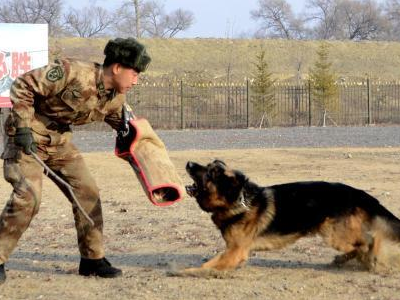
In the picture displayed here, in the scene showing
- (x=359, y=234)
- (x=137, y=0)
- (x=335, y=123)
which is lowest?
(x=359, y=234)

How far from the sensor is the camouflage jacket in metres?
5.91

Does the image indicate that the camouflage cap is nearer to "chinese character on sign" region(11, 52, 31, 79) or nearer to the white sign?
the white sign

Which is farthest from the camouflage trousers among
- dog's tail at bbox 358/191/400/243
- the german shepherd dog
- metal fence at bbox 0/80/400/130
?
metal fence at bbox 0/80/400/130

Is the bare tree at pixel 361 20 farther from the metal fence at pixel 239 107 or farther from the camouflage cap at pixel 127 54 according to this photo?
the camouflage cap at pixel 127 54

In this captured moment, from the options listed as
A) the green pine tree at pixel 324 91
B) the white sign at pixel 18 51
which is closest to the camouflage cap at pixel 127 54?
the white sign at pixel 18 51

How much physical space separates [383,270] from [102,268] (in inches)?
87.1

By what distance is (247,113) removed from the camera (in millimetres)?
30422

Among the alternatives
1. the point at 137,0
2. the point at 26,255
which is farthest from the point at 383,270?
the point at 137,0

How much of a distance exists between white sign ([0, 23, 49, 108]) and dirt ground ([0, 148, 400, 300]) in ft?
39.7

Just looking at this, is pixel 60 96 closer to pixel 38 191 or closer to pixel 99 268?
pixel 38 191

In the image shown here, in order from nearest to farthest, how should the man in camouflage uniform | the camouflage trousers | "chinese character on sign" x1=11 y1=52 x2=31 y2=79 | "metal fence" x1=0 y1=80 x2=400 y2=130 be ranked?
the man in camouflage uniform < the camouflage trousers < "chinese character on sign" x1=11 y1=52 x2=31 y2=79 < "metal fence" x1=0 y1=80 x2=400 y2=130

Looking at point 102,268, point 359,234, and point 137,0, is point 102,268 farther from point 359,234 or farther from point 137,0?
point 137,0

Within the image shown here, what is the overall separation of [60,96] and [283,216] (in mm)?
1948

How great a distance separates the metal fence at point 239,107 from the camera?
103ft
